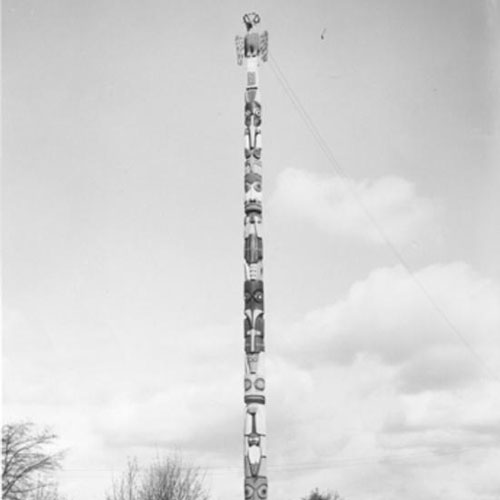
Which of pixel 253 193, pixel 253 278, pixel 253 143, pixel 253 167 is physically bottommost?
pixel 253 278

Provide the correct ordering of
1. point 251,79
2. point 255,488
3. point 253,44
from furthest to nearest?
1. point 253,44
2. point 251,79
3. point 255,488

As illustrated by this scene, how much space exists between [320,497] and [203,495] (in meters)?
18.4

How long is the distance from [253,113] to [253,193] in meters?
1.99

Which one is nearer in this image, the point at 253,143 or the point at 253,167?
the point at 253,167

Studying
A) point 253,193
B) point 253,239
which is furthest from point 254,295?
point 253,193

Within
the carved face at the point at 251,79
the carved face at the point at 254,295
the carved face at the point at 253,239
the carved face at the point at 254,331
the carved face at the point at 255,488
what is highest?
the carved face at the point at 251,79

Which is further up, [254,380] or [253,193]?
[253,193]

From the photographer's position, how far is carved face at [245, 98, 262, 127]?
691 inches

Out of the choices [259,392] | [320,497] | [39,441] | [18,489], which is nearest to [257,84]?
[259,392]

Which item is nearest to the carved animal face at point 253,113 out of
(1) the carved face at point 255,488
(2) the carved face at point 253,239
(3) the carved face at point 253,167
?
(3) the carved face at point 253,167

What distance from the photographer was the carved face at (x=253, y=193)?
1677 centimetres

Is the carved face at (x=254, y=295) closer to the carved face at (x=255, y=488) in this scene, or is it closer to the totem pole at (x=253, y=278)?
the totem pole at (x=253, y=278)

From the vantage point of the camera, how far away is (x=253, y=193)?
16.9 metres

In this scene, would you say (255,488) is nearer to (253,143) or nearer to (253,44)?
(253,143)
